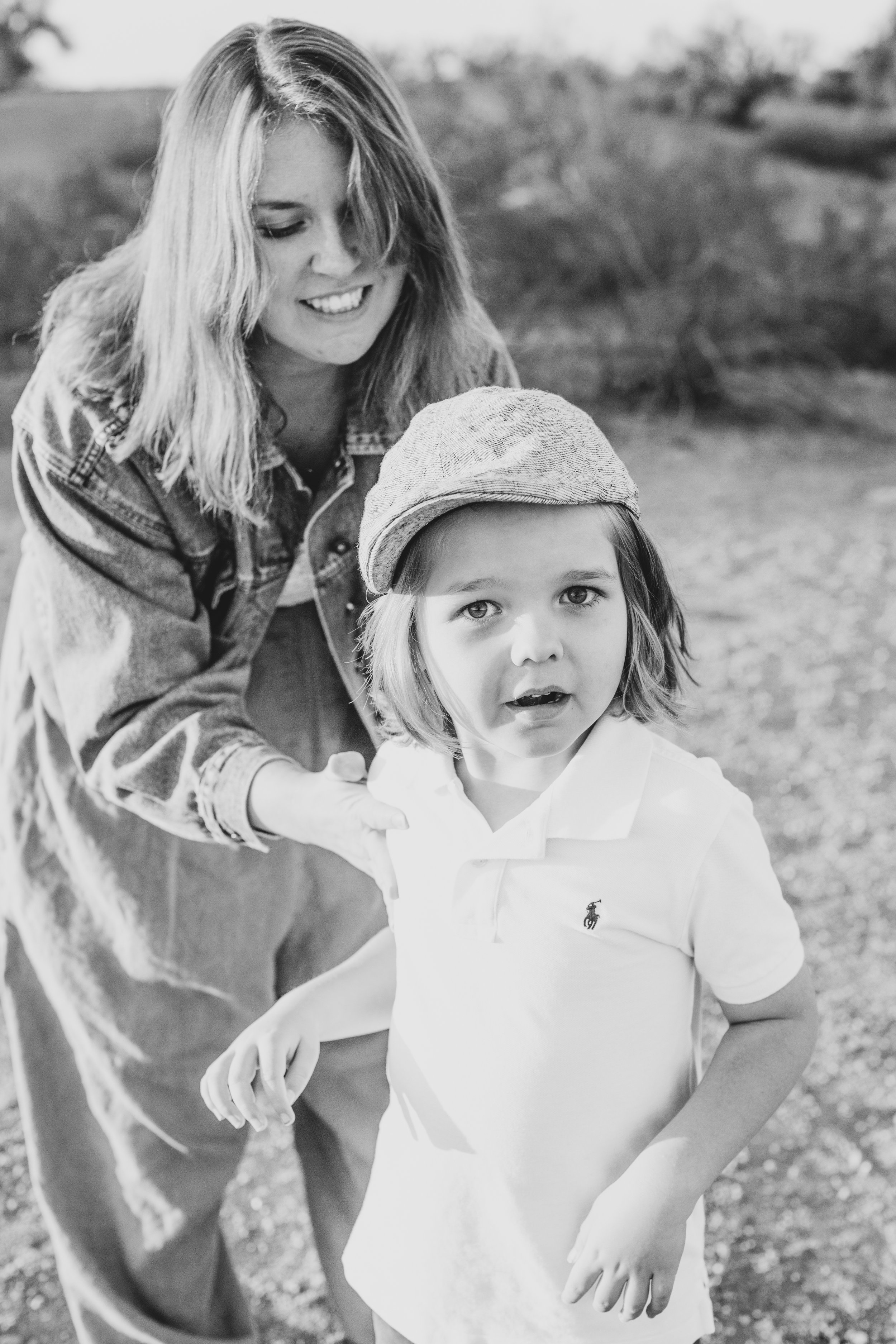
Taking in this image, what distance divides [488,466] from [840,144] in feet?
35.5

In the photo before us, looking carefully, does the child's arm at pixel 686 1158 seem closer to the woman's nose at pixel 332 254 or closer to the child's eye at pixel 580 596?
the child's eye at pixel 580 596

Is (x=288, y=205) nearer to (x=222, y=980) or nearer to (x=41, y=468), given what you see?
(x=41, y=468)

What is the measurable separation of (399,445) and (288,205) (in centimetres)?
50

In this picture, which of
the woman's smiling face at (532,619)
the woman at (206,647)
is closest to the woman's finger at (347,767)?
the woman at (206,647)

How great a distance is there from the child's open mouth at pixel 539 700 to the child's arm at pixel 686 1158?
0.33 m

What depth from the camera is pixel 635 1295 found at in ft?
4.04

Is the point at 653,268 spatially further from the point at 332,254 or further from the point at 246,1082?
the point at 246,1082

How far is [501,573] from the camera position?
128 centimetres

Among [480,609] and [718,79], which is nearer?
[480,609]

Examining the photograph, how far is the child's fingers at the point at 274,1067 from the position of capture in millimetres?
1400

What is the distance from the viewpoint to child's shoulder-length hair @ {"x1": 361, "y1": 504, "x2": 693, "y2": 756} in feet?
4.39

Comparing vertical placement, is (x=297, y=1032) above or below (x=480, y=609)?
below

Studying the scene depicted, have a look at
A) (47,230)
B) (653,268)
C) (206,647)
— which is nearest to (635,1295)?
(206,647)

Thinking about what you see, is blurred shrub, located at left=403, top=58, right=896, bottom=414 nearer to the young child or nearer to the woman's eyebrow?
the woman's eyebrow
